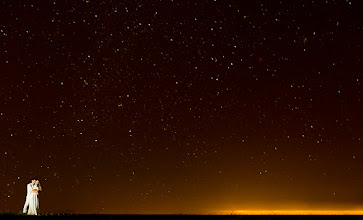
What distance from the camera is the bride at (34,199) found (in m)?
18.1

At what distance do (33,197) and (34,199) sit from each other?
0.23ft

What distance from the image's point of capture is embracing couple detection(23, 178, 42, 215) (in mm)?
18163

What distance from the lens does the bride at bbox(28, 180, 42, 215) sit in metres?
18.1

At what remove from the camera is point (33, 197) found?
731 inches

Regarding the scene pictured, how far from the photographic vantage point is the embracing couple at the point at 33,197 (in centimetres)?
1816

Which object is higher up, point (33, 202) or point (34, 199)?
point (34, 199)

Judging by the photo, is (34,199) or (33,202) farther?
(34,199)
